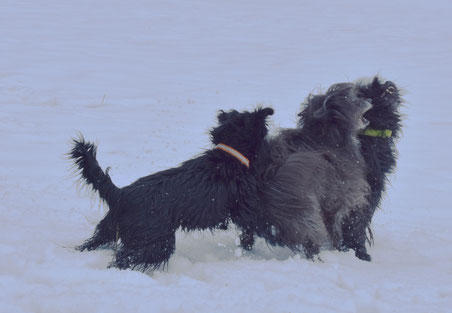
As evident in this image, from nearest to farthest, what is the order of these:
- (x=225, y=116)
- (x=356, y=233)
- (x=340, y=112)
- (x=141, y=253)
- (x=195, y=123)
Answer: (x=141, y=253) → (x=225, y=116) → (x=340, y=112) → (x=356, y=233) → (x=195, y=123)

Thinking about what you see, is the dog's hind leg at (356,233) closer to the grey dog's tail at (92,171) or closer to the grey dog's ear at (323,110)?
the grey dog's ear at (323,110)

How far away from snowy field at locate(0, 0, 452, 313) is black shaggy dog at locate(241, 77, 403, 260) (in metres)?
0.19

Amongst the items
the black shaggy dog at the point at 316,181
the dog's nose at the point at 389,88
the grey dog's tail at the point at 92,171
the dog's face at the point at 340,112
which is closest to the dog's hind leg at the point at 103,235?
the grey dog's tail at the point at 92,171

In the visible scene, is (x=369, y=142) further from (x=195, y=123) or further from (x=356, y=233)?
(x=195, y=123)

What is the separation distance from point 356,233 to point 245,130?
1.13 metres

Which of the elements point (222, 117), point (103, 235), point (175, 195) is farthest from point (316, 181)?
point (103, 235)

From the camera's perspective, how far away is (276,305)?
9.24 feet

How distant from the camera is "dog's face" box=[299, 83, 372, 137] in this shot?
3.77 metres

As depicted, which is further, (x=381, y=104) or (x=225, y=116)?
(x=381, y=104)

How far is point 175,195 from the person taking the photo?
3273 mm

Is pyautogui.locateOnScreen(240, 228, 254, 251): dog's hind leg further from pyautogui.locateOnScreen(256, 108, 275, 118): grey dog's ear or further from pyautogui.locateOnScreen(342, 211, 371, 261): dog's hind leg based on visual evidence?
pyautogui.locateOnScreen(256, 108, 275, 118): grey dog's ear

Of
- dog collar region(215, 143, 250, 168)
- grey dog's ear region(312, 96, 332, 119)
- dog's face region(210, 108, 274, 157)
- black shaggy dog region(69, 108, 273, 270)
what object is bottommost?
black shaggy dog region(69, 108, 273, 270)

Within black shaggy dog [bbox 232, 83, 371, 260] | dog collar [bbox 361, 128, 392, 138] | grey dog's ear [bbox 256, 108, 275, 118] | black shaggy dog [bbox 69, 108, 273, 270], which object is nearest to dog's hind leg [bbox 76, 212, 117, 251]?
black shaggy dog [bbox 69, 108, 273, 270]

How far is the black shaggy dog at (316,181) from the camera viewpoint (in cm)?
353
